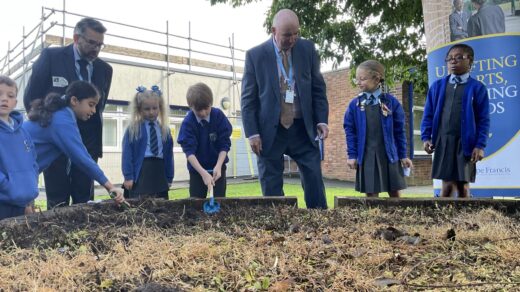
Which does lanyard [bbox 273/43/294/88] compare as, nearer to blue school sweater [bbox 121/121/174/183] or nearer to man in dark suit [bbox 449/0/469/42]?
blue school sweater [bbox 121/121/174/183]

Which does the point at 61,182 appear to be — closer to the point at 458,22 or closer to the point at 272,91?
the point at 272,91

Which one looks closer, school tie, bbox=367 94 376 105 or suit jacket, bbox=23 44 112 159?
suit jacket, bbox=23 44 112 159

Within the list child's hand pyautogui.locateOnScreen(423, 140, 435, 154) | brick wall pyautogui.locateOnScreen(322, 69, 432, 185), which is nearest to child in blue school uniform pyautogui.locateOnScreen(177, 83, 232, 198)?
child's hand pyautogui.locateOnScreen(423, 140, 435, 154)

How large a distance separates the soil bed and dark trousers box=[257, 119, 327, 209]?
88 cm

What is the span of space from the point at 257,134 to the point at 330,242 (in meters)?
1.78

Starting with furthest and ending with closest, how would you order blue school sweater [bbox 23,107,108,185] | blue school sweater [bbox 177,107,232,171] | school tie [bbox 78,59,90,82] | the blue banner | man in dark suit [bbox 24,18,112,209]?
the blue banner
blue school sweater [bbox 177,107,232,171]
school tie [bbox 78,59,90,82]
man in dark suit [bbox 24,18,112,209]
blue school sweater [bbox 23,107,108,185]

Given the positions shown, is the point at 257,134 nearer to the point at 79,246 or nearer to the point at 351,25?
the point at 79,246

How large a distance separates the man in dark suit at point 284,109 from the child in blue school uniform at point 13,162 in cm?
164

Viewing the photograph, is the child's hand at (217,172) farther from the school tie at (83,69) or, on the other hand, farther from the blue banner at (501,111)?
the blue banner at (501,111)

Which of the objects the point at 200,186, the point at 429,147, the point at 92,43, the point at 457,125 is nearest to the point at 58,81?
the point at 92,43

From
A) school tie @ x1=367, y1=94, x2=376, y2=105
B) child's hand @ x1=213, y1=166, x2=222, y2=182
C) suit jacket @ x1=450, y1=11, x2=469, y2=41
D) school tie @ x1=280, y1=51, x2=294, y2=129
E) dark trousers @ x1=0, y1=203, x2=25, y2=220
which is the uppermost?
suit jacket @ x1=450, y1=11, x2=469, y2=41

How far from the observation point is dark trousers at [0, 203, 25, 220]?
302cm

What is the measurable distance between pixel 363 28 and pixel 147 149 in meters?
5.91

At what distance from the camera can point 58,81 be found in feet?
12.7
